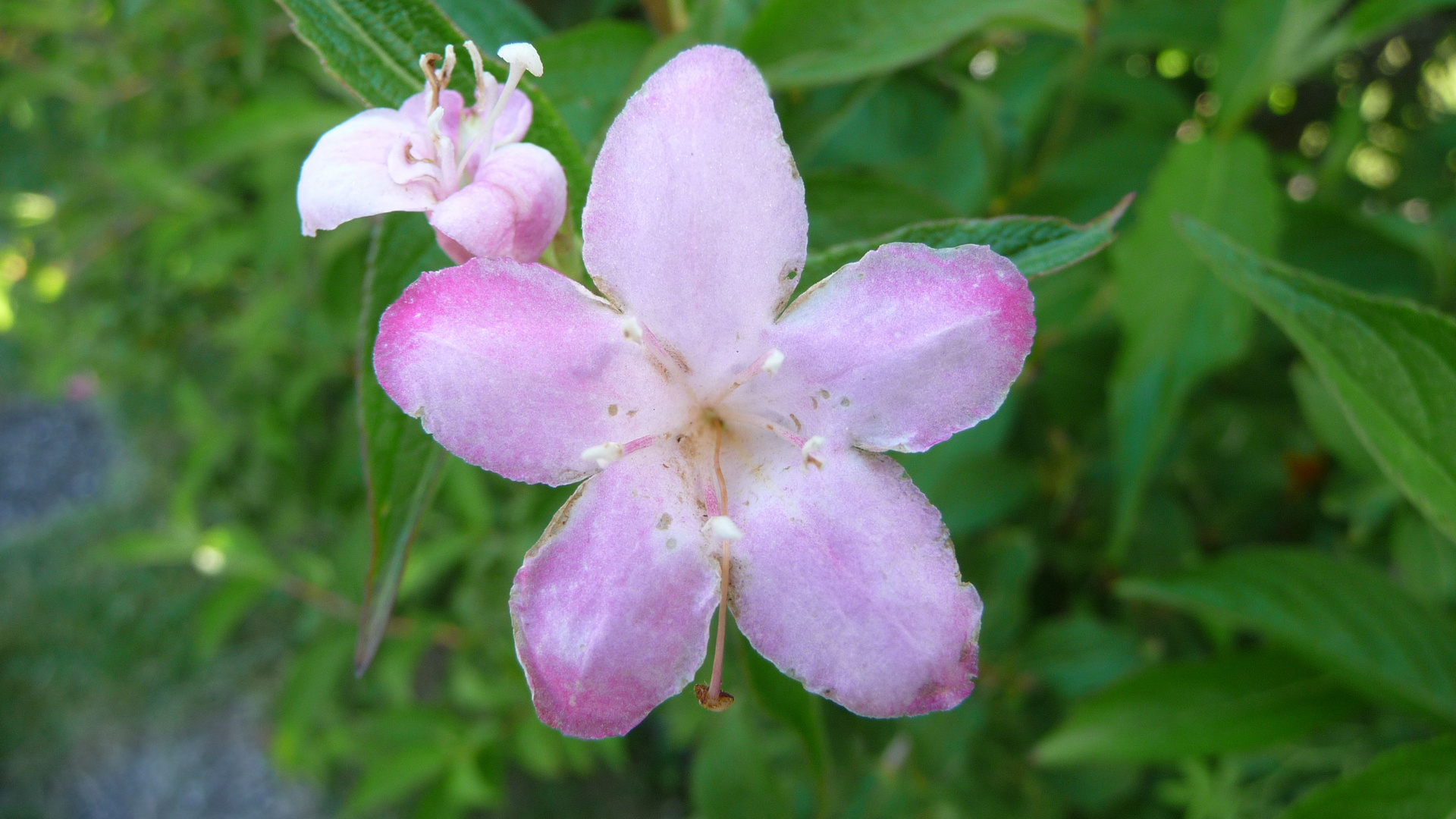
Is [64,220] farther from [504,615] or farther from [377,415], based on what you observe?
[377,415]

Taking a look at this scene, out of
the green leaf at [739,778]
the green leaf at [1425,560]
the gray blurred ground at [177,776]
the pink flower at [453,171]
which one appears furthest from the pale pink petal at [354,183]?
the gray blurred ground at [177,776]

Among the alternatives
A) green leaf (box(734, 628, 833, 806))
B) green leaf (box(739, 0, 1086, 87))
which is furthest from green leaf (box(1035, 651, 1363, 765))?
green leaf (box(739, 0, 1086, 87))

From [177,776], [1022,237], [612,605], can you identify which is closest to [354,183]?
[612,605]

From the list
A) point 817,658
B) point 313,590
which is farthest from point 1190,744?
point 313,590

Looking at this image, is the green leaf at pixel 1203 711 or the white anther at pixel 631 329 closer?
the white anther at pixel 631 329

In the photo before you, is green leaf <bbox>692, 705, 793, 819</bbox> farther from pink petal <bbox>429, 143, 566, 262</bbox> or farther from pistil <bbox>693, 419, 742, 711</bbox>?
pink petal <bbox>429, 143, 566, 262</bbox>

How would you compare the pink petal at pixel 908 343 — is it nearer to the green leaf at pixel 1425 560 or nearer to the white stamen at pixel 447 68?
the white stamen at pixel 447 68
